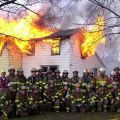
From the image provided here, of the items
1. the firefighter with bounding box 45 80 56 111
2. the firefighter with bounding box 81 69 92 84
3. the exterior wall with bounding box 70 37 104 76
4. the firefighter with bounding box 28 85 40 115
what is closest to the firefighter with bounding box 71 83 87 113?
the firefighter with bounding box 81 69 92 84

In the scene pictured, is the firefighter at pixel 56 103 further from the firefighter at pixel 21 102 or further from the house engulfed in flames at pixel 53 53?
the house engulfed in flames at pixel 53 53

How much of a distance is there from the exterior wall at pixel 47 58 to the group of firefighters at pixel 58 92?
42.6ft

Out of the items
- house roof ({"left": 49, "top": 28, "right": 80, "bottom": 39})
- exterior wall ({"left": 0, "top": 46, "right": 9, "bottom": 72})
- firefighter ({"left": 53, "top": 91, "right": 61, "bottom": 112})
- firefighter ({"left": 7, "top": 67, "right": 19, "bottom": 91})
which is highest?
house roof ({"left": 49, "top": 28, "right": 80, "bottom": 39})

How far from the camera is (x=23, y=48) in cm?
2961

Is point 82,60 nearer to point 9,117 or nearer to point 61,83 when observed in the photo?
point 61,83

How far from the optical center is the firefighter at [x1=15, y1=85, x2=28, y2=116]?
13383 millimetres

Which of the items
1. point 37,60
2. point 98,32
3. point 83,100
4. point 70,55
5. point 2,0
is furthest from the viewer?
point 37,60

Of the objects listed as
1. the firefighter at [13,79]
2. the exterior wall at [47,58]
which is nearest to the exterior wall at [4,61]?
the exterior wall at [47,58]

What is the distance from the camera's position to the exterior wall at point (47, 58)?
2862 cm

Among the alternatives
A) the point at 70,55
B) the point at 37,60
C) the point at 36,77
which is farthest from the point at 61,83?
the point at 37,60

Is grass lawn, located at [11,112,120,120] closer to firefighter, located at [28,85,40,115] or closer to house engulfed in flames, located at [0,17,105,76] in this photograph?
firefighter, located at [28,85,40,115]

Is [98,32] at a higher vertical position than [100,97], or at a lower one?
higher

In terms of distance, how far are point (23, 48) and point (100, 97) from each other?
1570cm

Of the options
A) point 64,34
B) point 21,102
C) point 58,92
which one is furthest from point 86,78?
point 64,34
